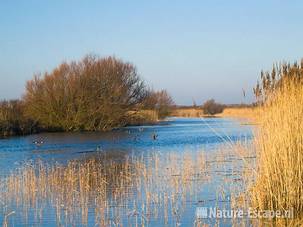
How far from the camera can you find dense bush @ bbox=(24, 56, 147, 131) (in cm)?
4100

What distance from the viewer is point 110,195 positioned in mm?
9578

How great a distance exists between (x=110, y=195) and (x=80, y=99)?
32.1 meters

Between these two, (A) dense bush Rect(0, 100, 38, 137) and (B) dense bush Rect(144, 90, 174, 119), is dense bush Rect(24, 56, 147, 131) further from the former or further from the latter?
(B) dense bush Rect(144, 90, 174, 119)

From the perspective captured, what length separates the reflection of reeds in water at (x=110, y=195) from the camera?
312 inches

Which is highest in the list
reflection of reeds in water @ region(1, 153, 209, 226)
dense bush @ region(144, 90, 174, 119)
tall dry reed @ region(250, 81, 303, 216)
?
dense bush @ region(144, 90, 174, 119)

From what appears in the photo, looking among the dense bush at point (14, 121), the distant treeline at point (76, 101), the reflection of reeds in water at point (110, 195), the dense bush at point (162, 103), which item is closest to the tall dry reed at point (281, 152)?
the reflection of reeds in water at point (110, 195)

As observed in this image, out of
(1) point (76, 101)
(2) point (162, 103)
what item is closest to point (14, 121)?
(1) point (76, 101)

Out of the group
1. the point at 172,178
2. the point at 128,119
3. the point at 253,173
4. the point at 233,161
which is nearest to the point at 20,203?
the point at 172,178

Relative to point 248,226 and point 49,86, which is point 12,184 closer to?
point 248,226

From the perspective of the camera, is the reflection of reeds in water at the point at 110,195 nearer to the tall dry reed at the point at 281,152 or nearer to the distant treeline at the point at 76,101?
the tall dry reed at the point at 281,152

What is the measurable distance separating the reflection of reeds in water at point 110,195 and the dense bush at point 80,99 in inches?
1116

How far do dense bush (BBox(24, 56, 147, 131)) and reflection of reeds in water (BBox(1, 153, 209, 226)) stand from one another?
28.3 meters

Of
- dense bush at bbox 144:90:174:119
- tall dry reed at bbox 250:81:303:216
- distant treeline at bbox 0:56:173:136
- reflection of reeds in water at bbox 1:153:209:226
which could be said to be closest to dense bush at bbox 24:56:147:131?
distant treeline at bbox 0:56:173:136

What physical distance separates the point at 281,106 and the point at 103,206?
355cm
